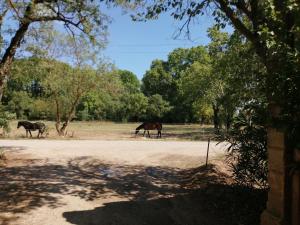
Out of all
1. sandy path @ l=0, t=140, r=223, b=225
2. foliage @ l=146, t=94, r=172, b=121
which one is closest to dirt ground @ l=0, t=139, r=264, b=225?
sandy path @ l=0, t=140, r=223, b=225

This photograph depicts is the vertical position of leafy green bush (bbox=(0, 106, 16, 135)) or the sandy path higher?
leafy green bush (bbox=(0, 106, 16, 135))

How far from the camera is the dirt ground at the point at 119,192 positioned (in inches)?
Answer: 332

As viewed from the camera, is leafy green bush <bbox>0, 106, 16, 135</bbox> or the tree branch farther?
leafy green bush <bbox>0, 106, 16, 135</bbox>

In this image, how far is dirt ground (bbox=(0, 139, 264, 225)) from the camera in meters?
8.44

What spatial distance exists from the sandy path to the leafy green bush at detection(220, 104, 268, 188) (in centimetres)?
188

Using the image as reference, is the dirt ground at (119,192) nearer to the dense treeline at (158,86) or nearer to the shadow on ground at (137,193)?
the shadow on ground at (137,193)

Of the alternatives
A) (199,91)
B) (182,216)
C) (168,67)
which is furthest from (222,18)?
(168,67)

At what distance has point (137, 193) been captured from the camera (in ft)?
34.7

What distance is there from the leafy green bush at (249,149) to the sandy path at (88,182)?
74.1 inches

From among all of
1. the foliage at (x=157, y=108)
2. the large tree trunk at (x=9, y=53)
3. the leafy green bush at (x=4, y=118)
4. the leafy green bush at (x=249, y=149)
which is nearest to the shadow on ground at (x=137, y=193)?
the leafy green bush at (x=249, y=149)

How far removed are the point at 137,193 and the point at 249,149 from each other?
3199mm

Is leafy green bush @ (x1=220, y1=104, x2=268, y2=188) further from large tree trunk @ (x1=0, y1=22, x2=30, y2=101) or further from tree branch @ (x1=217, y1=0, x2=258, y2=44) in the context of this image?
large tree trunk @ (x1=0, y1=22, x2=30, y2=101)

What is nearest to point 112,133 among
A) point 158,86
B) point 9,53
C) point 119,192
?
point 9,53

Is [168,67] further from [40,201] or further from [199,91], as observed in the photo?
[40,201]
